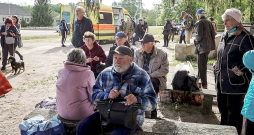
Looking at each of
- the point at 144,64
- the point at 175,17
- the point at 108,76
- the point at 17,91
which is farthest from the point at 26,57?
the point at 175,17

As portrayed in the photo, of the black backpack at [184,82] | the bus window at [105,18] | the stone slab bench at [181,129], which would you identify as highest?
the bus window at [105,18]

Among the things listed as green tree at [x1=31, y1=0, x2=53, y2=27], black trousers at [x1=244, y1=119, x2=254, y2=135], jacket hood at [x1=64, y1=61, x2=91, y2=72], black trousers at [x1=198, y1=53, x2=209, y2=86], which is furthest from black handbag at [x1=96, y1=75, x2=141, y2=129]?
green tree at [x1=31, y1=0, x2=53, y2=27]

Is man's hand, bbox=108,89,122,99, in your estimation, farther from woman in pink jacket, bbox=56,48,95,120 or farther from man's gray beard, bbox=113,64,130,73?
woman in pink jacket, bbox=56,48,95,120

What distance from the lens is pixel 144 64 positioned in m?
4.27

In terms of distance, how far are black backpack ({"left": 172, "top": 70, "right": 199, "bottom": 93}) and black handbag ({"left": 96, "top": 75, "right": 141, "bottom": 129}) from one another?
7.63 ft

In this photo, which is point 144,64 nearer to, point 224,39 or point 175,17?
point 224,39

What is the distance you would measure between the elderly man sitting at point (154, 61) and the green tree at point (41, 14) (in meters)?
50.2

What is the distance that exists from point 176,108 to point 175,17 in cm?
2344

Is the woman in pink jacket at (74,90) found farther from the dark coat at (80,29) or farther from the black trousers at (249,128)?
the dark coat at (80,29)

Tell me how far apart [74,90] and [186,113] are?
246cm

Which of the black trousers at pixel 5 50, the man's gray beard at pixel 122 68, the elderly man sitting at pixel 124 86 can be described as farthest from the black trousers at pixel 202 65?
the black trousers at pixel 5 50

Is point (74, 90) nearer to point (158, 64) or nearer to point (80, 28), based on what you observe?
point (158, 64)

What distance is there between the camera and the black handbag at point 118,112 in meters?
2.39

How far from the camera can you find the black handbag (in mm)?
2389
